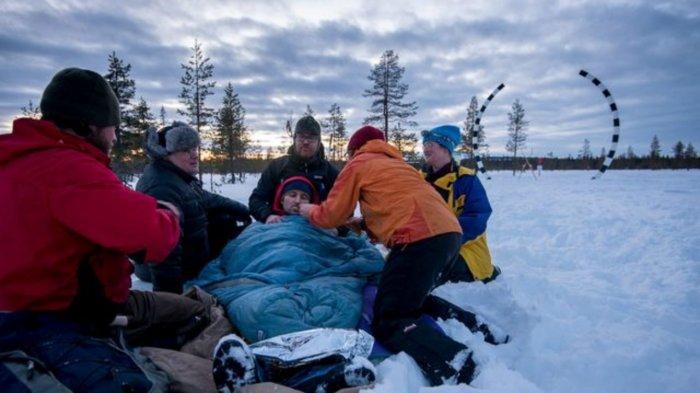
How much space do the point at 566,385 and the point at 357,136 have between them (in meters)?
2.29

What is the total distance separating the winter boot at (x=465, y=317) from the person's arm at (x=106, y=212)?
2126mm

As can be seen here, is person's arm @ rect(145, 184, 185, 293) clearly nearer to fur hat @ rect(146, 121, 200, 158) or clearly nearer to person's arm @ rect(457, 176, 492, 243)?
fur hat @ rect(146, 121, 200, 158)

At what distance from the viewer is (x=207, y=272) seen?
12.0 ft

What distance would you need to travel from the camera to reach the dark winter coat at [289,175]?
466 cm

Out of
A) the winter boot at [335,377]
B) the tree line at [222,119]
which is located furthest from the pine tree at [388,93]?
the winter boot at [335,377]

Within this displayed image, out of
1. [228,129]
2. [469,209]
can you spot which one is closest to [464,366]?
[469,209]

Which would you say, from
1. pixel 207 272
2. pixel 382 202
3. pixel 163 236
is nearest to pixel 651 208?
pixel 382 202

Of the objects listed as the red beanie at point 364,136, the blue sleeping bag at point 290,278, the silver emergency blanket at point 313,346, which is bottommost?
the silver emergency blanket at point 313,346

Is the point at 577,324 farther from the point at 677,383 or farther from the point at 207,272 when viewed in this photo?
the point at 207,272

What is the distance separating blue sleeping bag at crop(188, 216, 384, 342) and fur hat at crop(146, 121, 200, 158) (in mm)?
942

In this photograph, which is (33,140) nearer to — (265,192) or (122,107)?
(265,192)

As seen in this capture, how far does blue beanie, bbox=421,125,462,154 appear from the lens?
4.36 metres

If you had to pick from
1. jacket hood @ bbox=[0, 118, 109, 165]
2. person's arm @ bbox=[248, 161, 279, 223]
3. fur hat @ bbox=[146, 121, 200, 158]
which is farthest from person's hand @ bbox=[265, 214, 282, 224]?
jacket hood @ bbox=[0, 118, 109, 165]

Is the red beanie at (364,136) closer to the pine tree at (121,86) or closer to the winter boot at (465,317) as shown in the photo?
the winter boot at (465,317)
